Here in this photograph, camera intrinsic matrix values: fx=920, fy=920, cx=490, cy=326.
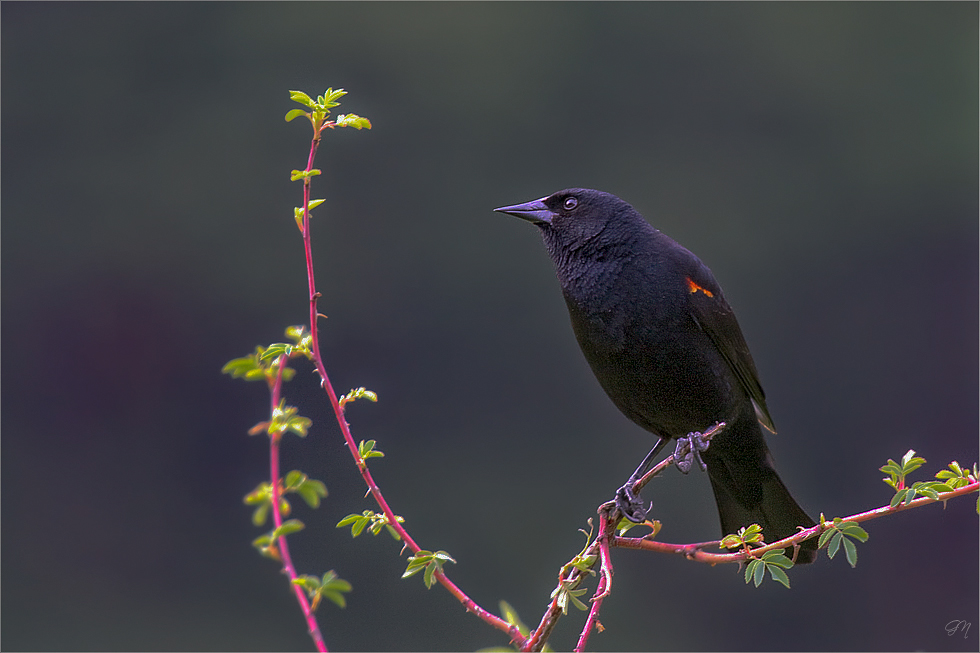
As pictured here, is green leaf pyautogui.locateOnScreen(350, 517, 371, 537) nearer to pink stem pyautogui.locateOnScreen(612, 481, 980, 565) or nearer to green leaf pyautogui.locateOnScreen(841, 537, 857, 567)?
pink stem pyautogui.locateOnScreen(612, 481, 980, 565)

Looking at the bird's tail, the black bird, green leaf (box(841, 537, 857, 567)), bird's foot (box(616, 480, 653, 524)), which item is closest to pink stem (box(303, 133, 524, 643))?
green leaf (box(841, 537, 857, 567))

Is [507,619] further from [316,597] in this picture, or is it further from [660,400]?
[660,400]

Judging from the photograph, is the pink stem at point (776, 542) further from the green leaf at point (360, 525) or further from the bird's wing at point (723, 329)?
the bird's wing at point (723, 329)

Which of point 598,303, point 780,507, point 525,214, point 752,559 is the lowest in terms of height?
point 780,507

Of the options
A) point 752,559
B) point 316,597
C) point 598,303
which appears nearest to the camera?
point 316,597

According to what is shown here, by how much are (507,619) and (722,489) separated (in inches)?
69.6

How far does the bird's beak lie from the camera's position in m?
Answer: 3.09

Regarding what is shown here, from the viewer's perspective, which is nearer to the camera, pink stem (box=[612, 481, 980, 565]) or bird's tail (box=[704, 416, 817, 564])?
pink stem (box=[612, 481, 980, 565])

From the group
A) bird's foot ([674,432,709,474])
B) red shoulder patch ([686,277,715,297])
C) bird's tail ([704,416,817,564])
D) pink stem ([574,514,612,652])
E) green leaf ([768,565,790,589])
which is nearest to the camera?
pink stem ([574,514,612,652])

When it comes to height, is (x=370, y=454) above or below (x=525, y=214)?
below

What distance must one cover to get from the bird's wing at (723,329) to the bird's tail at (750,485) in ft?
0.30

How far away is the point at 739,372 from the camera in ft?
10.0

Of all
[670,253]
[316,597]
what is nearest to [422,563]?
[316,597]

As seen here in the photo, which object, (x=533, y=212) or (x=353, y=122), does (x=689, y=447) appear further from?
(x=353, y=122)
